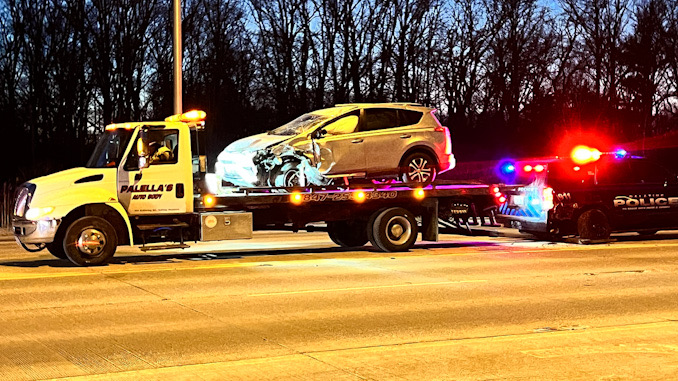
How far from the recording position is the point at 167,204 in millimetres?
15938

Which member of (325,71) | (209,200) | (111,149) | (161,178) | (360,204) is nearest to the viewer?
(111,149)

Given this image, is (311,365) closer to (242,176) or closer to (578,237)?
(242,176)

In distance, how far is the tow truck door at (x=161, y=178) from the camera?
15.6 metres

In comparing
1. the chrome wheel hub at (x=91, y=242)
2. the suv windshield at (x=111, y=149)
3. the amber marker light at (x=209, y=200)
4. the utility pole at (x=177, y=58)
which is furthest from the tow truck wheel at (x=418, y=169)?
the utility pole at (x=177, y=58)

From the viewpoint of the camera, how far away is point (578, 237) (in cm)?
1986

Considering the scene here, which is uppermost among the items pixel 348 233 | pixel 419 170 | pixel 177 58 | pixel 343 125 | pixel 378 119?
pixel 177 58

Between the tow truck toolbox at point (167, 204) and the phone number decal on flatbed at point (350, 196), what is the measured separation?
0.02m

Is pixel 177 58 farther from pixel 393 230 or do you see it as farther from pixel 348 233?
pixel 393 230

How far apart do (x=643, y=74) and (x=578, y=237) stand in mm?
34468

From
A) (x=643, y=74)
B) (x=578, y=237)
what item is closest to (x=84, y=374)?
(x=578, y=237)

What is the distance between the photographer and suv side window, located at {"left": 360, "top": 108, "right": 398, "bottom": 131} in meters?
17.9

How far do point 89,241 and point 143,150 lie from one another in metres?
1.67

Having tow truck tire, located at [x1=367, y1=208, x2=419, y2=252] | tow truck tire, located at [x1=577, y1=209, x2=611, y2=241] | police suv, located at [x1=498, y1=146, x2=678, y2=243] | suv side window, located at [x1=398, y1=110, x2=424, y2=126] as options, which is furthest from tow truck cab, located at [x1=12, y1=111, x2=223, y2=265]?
tow truck tire, located at [x1=577, y1=209, x2=611, y2=241]

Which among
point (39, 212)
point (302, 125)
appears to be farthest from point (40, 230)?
point (302, 125)
